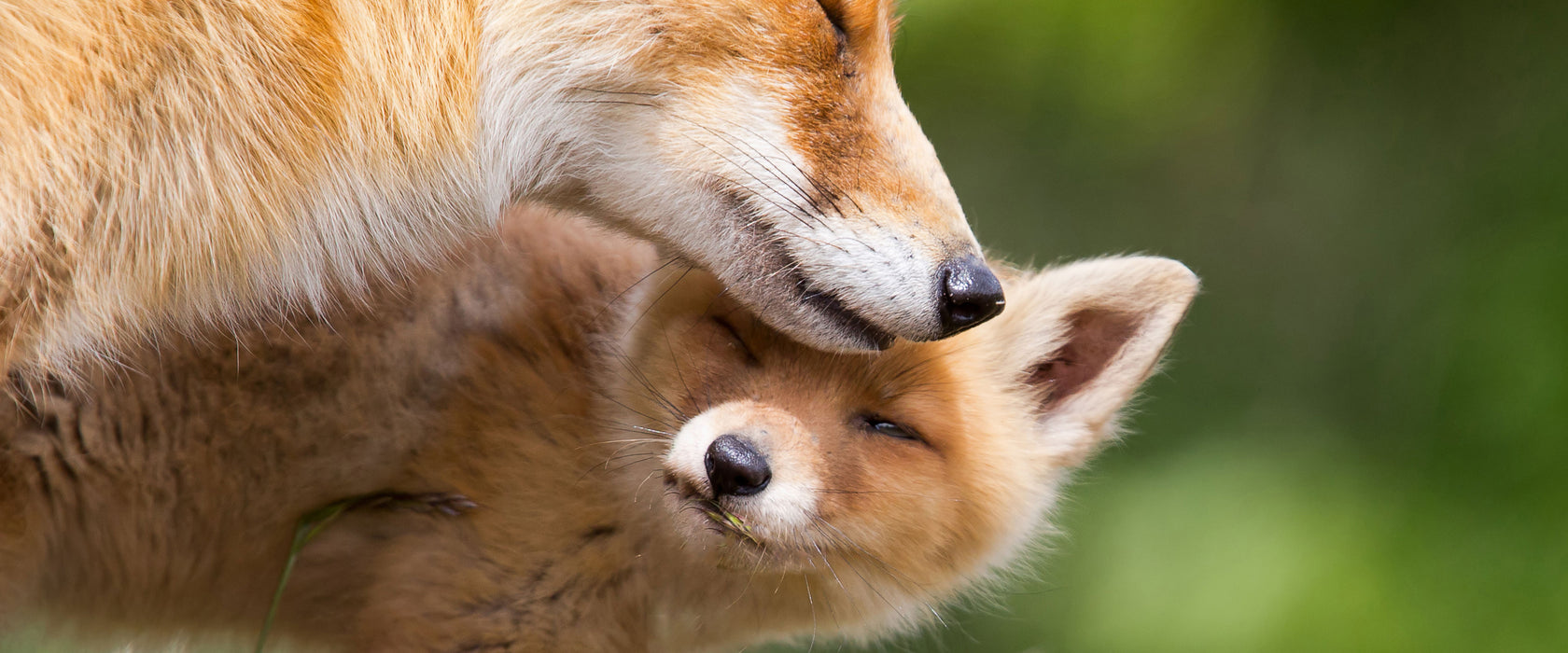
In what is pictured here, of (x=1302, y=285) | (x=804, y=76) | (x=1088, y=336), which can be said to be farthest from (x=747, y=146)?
(x=1302, y=285)

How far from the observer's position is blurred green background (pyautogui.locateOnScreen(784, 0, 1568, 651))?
12.4 feet

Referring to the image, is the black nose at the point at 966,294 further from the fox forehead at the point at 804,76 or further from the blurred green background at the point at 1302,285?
the blurred green background at the point at 1302,285

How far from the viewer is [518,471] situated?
217 centimetres

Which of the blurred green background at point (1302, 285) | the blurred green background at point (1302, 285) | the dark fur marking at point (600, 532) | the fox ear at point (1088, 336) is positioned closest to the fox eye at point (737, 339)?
the dark fur marking at point (600, 532)

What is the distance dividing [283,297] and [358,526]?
1.69ft

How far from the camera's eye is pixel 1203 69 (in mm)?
4516

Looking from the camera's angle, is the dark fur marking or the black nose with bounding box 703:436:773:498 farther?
the dark fur marking

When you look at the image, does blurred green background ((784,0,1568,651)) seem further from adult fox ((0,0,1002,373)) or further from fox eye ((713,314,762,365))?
adult fox ((0,0,1002,373))

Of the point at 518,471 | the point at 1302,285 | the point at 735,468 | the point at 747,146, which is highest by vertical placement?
the point at 747,146

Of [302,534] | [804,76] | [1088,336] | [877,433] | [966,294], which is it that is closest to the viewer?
[966,294]

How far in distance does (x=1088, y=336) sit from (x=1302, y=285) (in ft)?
8.97

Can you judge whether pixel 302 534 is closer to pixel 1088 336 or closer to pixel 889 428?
pixel 889 428

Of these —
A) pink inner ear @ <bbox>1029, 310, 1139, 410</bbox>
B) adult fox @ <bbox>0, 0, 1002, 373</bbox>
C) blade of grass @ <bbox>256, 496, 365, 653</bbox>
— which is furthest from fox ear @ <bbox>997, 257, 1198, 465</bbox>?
blade of grass @ <bbox>256, 496, 365, 653</bbox>

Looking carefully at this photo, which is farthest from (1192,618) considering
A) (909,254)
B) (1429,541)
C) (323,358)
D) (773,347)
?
(323,358)
